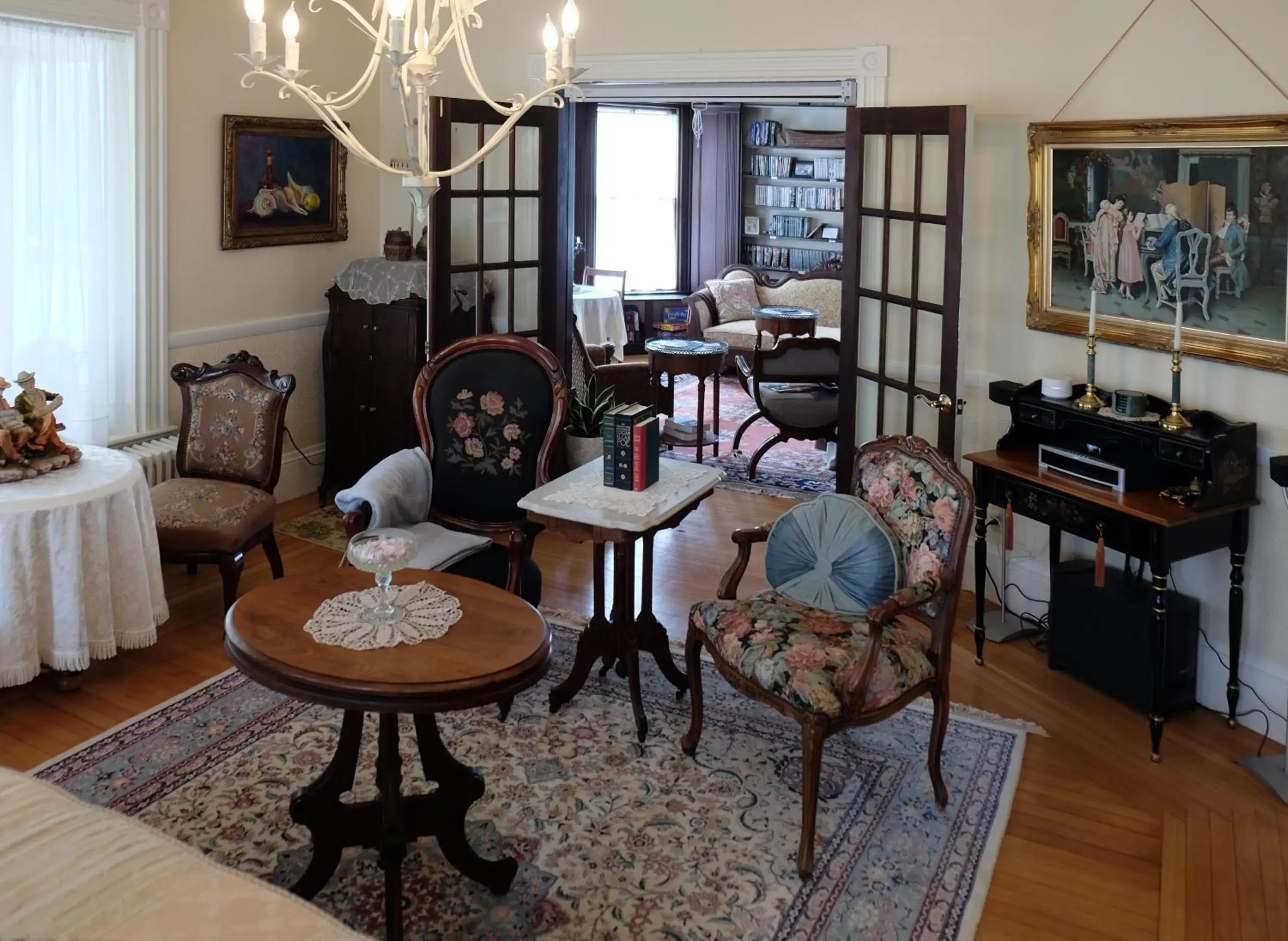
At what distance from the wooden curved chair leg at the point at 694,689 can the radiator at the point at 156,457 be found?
266 cm

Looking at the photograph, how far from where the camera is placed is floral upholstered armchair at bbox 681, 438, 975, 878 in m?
3.20

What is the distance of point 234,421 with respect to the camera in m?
5.02

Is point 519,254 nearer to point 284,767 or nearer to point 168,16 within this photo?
point 168,16

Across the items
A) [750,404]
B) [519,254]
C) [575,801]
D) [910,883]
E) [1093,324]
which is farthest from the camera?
[750,404]

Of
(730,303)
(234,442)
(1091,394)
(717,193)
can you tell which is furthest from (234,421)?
(717,193)

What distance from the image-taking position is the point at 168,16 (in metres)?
5.21

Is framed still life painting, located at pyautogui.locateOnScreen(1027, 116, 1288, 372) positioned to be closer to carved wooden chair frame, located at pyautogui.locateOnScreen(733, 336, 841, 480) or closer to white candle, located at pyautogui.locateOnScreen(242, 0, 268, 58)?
carved wooden chair frame, located at pyautogui.locateOnScreen(733, 336, 841, 480)

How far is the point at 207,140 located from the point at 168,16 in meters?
0.57

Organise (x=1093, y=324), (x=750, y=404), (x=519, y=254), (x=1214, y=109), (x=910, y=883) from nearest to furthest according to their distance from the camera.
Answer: (x=910, y=883), (x=1214, y=109), (x=1093, y=324), (x=519, y=254), (x=750, y=404)

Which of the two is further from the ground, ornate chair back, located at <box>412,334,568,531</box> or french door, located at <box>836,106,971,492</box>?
french door, located at <box>836,106,971,492</box>

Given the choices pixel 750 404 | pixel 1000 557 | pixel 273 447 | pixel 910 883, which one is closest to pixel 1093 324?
pixel 1000 557

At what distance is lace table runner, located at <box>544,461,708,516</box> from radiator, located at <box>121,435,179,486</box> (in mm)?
2158

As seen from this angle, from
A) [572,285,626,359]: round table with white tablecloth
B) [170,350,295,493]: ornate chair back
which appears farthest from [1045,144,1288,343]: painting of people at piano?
[572,285,626,359]: round table with white tablecloth

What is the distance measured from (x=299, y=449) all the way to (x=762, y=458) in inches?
111
